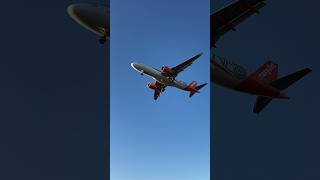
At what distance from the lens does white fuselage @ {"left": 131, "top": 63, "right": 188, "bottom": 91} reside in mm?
18641

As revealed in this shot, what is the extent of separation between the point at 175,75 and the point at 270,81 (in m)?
3.66

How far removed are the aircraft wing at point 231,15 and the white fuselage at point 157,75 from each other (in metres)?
2.30

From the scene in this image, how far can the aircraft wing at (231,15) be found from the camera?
17375 millimetres

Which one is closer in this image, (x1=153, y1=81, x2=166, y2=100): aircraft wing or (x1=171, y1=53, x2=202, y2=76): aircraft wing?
(x1=171, y1=53, x2=202, y2=76): aircraft wing

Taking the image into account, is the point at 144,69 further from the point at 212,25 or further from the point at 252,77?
the point at 252,77

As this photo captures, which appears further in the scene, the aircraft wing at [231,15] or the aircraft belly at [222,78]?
the aircraft belly at [222,78]

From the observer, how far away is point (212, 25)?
18.1m
